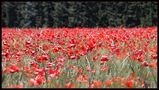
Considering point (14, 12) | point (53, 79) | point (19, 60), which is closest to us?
point (53, 79)

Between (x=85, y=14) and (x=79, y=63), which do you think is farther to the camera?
(x=85, y=14)

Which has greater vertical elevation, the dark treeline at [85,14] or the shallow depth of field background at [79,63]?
the shallow depth of field background at [79,63]

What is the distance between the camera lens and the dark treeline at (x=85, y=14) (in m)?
33.0

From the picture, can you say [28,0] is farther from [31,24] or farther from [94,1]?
[94,1]

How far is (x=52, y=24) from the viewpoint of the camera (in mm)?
36281

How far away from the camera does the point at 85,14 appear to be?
34969 mm

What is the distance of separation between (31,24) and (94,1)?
6175mm

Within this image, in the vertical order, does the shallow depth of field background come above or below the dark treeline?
above

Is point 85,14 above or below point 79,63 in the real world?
below

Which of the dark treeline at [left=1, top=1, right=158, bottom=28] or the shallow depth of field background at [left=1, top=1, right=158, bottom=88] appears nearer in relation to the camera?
the shallow depth of field background at [left=1, top=1, right=158, bottom=88]

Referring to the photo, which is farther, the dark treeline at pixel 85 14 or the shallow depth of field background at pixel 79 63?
the dark treeline at pixel 85 14

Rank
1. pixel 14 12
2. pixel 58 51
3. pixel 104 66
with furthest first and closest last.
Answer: pixel 14 12
pixel 58 51
pixel 104 66

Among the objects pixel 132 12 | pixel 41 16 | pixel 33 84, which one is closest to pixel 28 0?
pixel 41 16

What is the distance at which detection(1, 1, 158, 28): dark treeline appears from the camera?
33.0m
